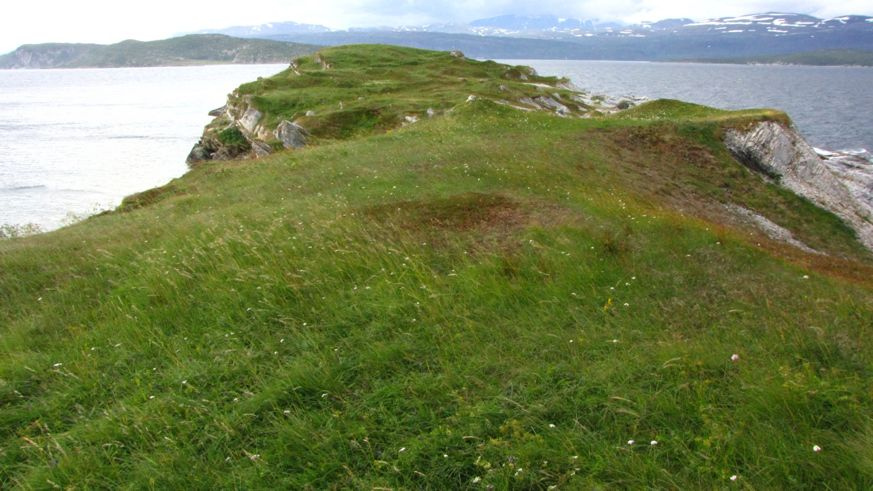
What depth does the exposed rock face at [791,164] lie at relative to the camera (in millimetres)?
28641

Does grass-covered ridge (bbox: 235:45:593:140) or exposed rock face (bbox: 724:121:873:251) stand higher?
grass-covered ridge (bbox: 235:45:593:140)

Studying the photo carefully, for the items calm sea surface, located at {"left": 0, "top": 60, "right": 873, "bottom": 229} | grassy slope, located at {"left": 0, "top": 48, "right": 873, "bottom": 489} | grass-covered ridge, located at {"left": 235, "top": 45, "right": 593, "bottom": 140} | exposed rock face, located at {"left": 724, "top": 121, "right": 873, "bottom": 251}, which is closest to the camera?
grassy slope, located at {"left": 0, "top": 48, "right": 873, "bottom": 489}

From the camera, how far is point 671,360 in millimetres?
6668

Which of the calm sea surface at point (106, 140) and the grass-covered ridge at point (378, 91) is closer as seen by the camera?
the grass-covered ridge at point (378, 91)

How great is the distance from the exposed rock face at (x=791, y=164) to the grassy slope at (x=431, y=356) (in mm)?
16262

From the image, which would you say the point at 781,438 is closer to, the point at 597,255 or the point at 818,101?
the point at 597,255

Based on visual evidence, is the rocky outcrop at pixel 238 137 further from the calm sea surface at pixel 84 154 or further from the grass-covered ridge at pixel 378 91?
the calm sea surface at pixel 84 154

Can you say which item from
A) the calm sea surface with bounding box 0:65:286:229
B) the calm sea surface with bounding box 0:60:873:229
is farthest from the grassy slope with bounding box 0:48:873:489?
the calm sea surface with bounding box 0:60:873:229

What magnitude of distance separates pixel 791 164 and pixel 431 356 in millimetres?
29685

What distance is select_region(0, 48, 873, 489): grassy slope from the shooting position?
565 cm

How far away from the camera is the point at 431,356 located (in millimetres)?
7469

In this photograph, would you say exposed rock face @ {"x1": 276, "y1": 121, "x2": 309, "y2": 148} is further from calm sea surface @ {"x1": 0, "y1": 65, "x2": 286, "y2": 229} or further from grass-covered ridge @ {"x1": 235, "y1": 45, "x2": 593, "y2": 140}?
calm sea surface @ {"x1": 0, "y1": 65, "x2": 286, "y2": 229}

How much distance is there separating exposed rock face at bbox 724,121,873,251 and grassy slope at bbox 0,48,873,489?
1626 cm

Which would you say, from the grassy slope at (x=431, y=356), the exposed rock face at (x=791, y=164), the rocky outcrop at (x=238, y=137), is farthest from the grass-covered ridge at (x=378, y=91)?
the grassy slope at (x=431, y=356)
